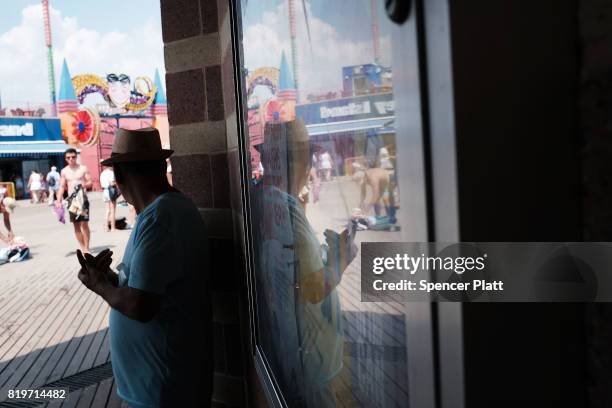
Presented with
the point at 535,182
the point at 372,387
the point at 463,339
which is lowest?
the point at 372,387

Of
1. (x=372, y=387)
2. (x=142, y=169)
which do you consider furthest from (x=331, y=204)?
(x=142, y=169)

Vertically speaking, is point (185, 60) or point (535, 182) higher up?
point (185, 60)

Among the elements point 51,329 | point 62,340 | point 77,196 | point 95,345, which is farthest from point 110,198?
point 95,345

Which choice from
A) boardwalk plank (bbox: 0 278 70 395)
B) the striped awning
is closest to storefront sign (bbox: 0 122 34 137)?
the striped awning

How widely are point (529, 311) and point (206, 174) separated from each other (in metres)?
2.14

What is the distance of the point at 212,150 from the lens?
239 centimetres

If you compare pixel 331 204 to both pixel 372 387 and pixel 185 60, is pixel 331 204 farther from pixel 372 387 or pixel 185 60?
pixel 185 60

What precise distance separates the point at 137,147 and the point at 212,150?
34 centimetres

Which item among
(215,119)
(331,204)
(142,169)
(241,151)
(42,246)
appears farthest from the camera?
(42,246)

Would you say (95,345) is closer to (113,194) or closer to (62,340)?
(62,340)

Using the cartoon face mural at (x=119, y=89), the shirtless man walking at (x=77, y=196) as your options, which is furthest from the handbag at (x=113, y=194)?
the cartoon face mural at (x=119, y=89)

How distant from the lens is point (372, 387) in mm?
695

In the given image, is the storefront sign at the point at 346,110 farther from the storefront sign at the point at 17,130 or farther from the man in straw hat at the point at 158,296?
the storefront sign at the point at 17,130

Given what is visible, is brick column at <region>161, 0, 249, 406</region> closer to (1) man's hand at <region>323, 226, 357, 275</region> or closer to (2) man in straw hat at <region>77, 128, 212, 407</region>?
(2) man in straw hat at <region>77, 128, 212, 407</region>
